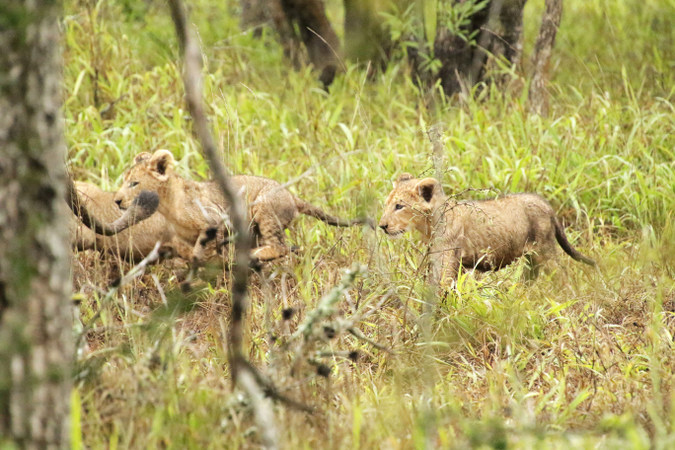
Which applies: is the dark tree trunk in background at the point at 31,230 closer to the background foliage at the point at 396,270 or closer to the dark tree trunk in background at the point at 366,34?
the background foliage at the point at 396,270

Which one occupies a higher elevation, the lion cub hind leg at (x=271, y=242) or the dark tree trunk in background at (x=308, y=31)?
the dark tree trunk in background at (x=308, y=31)

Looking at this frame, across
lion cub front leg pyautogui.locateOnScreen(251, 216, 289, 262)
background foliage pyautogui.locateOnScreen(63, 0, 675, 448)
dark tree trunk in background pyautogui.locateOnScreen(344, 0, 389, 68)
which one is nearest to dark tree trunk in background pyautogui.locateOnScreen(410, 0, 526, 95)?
background foliage pyautogui.locateOnScreen(63, 0, 675, 448)

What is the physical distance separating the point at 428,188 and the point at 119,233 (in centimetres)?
220

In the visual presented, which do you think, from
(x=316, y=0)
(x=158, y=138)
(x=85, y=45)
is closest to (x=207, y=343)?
(x=158, y=138)

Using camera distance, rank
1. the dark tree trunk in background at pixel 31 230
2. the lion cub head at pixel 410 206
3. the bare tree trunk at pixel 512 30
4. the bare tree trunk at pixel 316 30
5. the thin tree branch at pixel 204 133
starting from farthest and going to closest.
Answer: the bare tree trunk at pixel 316 30
the bare tree trunk at pixel 512 30
the lion cub head at pixel 410 206
the dark tree trunk in background at pixel 31 230
the thin tree branch at pixel 204 133

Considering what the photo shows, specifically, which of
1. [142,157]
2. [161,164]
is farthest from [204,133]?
[142,157]

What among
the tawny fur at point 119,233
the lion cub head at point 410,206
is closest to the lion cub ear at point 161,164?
the tawny fur at point 119,233

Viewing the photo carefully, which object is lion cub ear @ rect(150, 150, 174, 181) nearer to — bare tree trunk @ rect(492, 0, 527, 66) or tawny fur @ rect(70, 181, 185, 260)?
tawny fur @ rect(70, 181, 185, 260)

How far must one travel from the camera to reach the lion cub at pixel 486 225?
19.1 ft

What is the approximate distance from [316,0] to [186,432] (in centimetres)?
731

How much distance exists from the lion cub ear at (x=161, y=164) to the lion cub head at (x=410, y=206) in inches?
66.3

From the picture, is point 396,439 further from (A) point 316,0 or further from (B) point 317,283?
(A) point 316,0

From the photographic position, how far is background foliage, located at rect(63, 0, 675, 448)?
10.7ft

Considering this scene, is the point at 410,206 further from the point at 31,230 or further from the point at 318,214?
the point at 31,230
